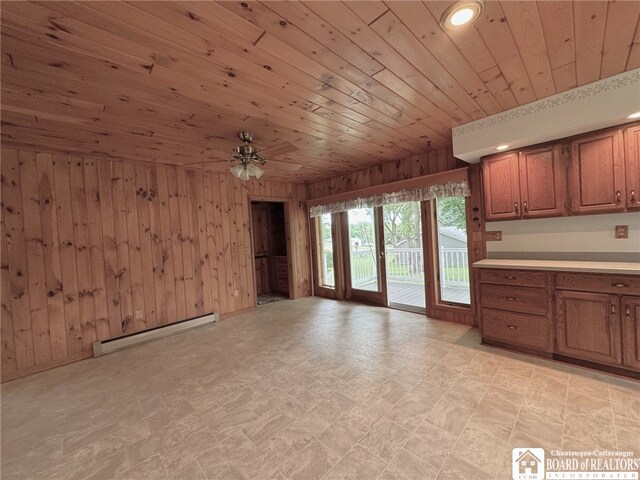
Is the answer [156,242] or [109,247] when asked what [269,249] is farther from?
[109,247]

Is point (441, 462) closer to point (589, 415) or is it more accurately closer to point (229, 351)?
point (589, 415)

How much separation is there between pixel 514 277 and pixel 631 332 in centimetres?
85

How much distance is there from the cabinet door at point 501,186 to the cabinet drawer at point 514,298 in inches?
30.9

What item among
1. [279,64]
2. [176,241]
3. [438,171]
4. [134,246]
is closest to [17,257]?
[134,246]

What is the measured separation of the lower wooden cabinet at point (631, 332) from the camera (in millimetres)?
2133

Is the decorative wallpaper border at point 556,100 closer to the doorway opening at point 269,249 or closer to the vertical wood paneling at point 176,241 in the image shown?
the vertical wood paneling at point 176,241

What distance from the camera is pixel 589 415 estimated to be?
182cm

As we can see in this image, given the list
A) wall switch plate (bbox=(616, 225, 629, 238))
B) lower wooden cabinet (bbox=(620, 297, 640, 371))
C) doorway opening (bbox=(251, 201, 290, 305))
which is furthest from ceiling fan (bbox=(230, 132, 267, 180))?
doorway opening (bbox=(251, 201, 290, 305))

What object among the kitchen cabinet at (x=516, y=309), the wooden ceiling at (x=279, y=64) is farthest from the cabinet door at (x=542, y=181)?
the kitchen cabinet at (x=516, y=309)

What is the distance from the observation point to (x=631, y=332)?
7.07ft

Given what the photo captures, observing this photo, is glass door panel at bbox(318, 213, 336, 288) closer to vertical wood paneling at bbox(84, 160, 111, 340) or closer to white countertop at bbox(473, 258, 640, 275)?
white countertop at bbox(473, 258, 640, 275)

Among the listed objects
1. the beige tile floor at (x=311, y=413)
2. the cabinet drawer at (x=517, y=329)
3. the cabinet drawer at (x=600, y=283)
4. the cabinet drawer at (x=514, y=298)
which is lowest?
the beige tile floor at (x=311, y=413)

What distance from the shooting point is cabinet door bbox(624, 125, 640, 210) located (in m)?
2.23

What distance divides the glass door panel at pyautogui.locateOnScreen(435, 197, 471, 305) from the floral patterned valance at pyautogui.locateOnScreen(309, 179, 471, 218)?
0.23 meters
